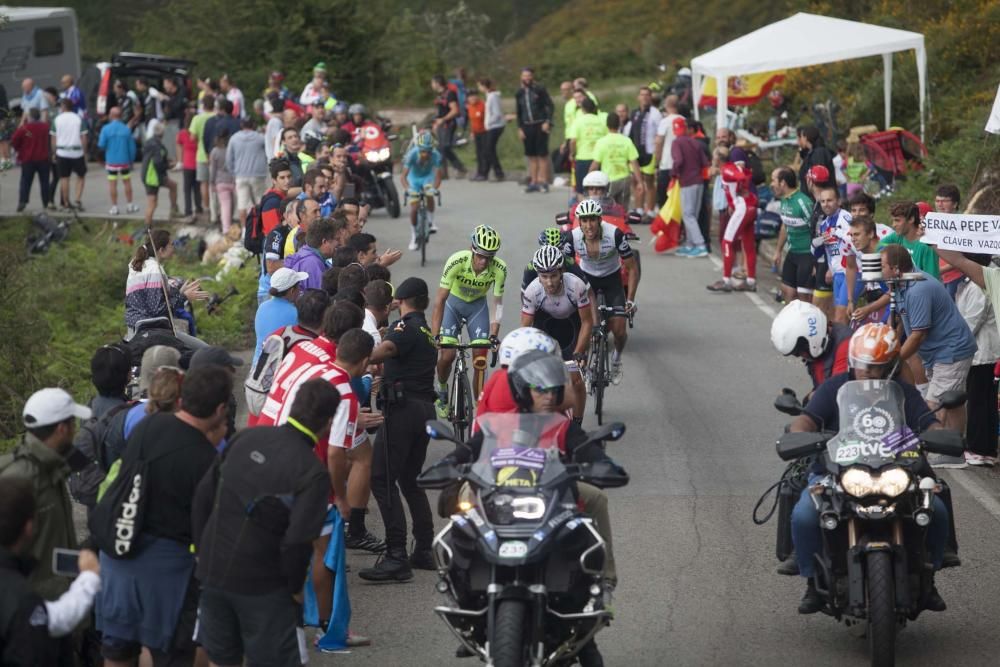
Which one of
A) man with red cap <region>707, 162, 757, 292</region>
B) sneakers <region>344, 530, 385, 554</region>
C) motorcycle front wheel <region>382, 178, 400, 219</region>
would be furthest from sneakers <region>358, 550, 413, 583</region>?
motorcycle front wheel <region>382, 178, 400, 219</region>

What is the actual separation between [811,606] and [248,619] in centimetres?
322

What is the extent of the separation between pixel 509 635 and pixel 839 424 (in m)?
2.44

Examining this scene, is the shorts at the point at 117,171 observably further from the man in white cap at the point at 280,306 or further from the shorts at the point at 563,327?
Result: the man in white cap at the point at 280,306

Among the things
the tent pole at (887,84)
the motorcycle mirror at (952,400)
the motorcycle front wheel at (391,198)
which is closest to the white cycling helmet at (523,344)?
the motorcycle mirror at (952,400)

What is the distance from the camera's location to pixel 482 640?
7059 mm

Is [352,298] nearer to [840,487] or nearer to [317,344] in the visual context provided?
[317,344]

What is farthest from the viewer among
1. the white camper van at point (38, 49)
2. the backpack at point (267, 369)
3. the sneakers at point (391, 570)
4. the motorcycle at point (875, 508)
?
the white camper van at point (38, 49)

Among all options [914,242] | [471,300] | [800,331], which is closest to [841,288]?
[914,242]

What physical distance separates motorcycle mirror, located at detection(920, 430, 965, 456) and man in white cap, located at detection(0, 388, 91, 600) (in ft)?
14.3

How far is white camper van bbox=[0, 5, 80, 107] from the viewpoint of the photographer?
126 feet

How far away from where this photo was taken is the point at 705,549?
1027cm

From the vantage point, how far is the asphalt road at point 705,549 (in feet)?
27.6

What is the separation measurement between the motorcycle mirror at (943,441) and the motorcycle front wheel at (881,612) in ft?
2.39

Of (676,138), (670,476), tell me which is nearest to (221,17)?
(676,138)
